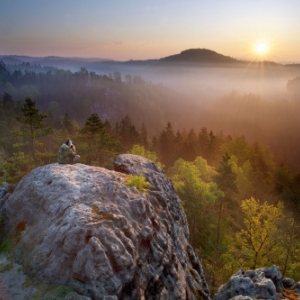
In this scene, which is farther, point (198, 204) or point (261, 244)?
point (198, 204)

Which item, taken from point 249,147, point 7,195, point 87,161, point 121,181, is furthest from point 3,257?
point 249,147

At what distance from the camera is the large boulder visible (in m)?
16.3

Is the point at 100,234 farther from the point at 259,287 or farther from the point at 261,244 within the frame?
the point at 261,244

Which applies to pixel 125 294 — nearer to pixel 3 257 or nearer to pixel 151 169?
pixel 3 257

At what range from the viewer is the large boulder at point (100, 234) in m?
16.3

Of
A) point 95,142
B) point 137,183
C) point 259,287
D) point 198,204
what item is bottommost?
point 198,204

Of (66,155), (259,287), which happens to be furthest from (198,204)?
(66,155)

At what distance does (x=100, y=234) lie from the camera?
17.2 metres

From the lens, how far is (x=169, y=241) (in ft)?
73.4

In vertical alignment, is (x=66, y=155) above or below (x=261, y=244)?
above

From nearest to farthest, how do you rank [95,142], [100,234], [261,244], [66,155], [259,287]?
[100,234]
[259,287]
[66,155]
[261,244]
[95,142]

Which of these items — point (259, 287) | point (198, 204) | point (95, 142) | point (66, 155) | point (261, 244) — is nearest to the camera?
point (259, 287)

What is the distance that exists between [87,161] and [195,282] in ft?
87.5

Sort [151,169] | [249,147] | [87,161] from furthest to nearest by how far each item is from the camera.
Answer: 1. [249,147]
2. [87,161]
3. [151,169]
